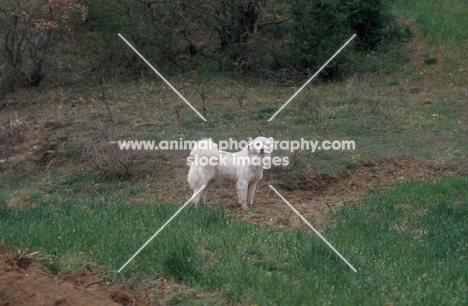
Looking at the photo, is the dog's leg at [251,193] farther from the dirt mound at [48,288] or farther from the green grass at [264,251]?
the dirt mound at [48,288]

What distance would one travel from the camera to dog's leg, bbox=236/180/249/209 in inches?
462

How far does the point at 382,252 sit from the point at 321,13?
1574 centimetres

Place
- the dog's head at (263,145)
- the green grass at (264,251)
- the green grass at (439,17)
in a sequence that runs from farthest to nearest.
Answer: the green grass at (439,17), the dog's head at (263,145), the green grass at (264,251)

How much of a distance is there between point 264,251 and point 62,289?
2.22 metres

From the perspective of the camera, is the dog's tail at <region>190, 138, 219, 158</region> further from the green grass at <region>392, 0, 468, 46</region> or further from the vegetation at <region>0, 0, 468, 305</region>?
the green grass at <region>392, 0, 468, 46</region>

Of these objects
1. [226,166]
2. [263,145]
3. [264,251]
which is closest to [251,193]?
[226,166]

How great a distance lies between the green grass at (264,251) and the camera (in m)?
6.52

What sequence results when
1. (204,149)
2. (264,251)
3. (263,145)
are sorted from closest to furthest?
(264,251)
(263,145)
(204,149)

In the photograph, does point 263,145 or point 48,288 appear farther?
point 263,145

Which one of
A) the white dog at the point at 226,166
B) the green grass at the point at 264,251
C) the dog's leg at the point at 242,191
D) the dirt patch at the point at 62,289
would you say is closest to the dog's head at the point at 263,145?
the white dog at the point at 226,166

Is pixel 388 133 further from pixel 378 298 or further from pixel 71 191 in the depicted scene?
pixel 378 298

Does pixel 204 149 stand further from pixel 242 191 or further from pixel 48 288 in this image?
pixel 48 288

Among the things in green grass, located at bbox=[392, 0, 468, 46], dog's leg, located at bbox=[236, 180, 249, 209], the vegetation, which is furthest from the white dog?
green grass, located at bbox=[392, 0, 468, 46]

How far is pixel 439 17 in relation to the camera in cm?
2641
